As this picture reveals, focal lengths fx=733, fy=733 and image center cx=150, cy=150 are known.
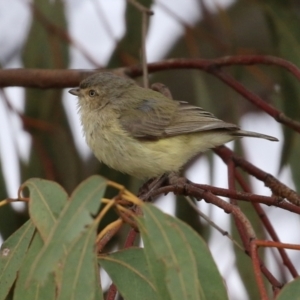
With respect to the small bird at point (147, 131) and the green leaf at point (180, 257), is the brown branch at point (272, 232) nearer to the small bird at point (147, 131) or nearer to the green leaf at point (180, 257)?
the small bird at point (147, 131)

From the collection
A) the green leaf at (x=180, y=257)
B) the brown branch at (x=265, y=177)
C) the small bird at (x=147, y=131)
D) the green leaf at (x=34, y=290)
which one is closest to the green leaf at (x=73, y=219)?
the green leaf at (x=180, y=257)

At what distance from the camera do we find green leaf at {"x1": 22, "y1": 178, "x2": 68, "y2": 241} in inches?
72.0

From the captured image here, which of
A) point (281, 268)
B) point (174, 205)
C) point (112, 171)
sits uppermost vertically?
point (112, 171)

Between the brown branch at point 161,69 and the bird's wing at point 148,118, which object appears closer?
the brown branch at point 161,69

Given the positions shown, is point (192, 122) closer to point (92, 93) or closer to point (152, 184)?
point (152, 184)

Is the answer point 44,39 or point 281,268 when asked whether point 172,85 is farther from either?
point 281,268

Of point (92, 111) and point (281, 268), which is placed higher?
point (92, 111)

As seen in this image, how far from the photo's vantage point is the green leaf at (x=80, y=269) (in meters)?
1.63

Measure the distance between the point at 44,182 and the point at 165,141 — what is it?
1.29 m

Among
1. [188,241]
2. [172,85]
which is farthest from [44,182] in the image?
[172,85]

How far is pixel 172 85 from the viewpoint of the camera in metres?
4.59

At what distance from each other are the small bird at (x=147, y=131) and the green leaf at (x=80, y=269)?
137cm

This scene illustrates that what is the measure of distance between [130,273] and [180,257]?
396 mm

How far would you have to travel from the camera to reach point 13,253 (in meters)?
1.98
